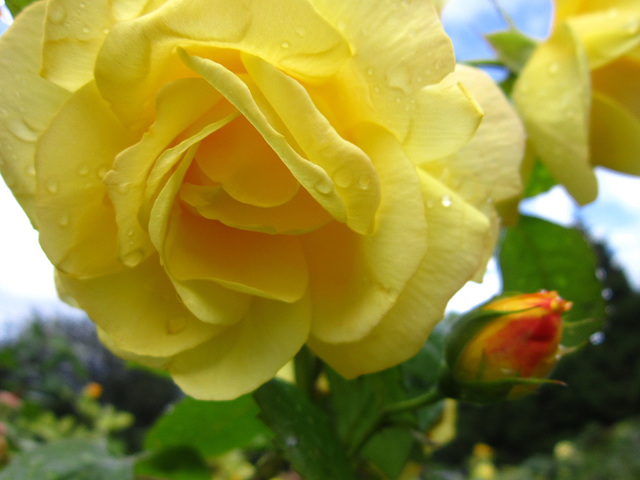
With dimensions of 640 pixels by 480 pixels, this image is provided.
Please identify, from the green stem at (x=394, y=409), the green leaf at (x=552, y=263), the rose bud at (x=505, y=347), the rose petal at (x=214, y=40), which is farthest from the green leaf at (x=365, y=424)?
the rose petal at (x=214, y=40)

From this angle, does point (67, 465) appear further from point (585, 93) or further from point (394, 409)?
point (585, 93)

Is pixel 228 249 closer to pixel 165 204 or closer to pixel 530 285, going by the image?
pixel 165 204

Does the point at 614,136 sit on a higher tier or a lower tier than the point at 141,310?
lower

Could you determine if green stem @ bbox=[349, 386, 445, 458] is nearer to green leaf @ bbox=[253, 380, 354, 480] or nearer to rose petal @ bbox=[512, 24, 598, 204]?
green leaf @ bbox=[253, 380, 354, 480]

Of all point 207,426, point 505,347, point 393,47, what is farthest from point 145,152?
point 207,426

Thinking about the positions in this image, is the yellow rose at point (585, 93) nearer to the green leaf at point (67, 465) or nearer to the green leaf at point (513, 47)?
the green leaf at point (513, 47)

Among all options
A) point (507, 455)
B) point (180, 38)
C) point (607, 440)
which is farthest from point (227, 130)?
point (507, 455)
